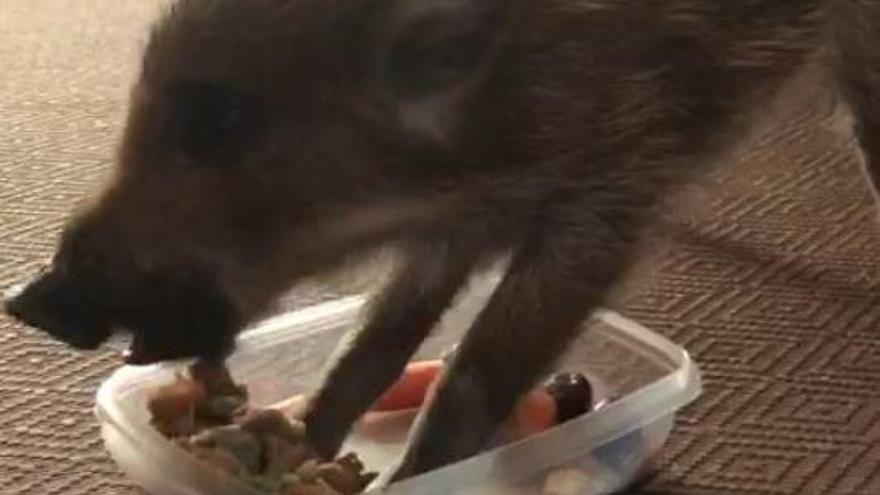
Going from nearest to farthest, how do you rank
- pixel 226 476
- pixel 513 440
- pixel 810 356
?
pixel 226 476
pixel 513 440
pixel 810 356

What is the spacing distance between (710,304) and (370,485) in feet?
1.76

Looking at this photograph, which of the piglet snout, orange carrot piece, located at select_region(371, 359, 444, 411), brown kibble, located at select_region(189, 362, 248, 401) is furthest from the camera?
orange carrot piece, located at select_region(371, 359, 444, 411)

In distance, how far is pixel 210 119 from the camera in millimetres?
1292

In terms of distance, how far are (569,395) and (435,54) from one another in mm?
313

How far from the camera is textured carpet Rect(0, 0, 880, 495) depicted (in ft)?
4.71

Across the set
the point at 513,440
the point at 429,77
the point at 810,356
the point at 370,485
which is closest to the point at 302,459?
the point at 370,485

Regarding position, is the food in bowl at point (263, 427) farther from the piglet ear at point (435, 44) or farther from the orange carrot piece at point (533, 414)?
the piglet ear at point (435, 44)

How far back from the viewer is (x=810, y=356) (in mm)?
1643

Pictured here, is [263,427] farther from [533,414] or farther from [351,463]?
[533,414]

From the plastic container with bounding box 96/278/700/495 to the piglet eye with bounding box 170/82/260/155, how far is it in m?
0.19

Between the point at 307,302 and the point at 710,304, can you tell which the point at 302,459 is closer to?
the point at 307,302

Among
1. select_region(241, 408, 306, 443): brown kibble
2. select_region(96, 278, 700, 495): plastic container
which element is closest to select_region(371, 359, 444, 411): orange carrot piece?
select_region(96, 278, 700, 495): plastic container

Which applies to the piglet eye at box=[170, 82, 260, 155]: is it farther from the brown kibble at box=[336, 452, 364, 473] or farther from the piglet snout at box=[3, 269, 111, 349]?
the brown kibble at box=[336, 452, 364, 473]

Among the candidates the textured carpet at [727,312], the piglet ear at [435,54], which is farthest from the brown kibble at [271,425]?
the piglet ear at [435,54]
